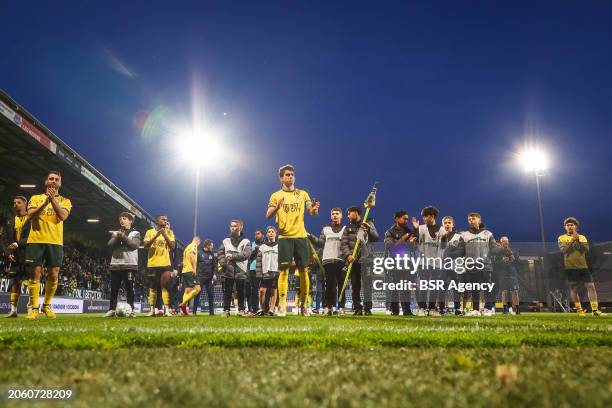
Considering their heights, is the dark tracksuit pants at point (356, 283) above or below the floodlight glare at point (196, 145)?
below

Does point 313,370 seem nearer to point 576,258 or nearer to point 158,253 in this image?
point 158,253

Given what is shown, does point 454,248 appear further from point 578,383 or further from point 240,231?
point 578,383

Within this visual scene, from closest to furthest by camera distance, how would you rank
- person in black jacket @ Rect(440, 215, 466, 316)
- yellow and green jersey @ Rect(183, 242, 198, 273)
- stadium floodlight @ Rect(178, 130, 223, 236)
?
person in black jacket @ Rect(440, 215, 466, 316) < yellow and green jersey @ Rect(183, 242, 198, 273) < stadium floodlight @ Rect(178, 130, 223, 236)

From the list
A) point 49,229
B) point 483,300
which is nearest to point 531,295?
point 483,300

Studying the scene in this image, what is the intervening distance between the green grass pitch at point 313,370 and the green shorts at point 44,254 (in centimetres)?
490

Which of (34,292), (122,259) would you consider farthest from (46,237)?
(122,259)

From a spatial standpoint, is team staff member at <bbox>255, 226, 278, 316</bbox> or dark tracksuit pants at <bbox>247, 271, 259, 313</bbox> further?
dark tracksuit pants at <bbox>247, 271, 259, 313</bbox>

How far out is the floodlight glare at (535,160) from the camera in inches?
999

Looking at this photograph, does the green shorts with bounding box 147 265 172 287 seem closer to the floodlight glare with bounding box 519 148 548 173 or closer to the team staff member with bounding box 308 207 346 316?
the team staff member with bounding box 308 207 346 316

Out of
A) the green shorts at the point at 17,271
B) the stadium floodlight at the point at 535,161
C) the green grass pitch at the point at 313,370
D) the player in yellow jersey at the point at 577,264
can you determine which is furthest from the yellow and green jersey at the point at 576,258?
the stadium floodlight at the point at 535,161

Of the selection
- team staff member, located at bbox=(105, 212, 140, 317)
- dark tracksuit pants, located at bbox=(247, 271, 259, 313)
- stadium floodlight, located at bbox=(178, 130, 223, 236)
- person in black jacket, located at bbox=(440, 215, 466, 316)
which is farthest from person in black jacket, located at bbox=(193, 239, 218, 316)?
stadium floodlight, located at bbox=(178, 130, 223, 236)

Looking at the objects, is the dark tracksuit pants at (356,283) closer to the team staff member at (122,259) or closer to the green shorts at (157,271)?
the green shorts at (157,271)

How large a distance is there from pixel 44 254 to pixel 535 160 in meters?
25.0

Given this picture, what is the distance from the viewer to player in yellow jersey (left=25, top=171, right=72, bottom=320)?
764cm
